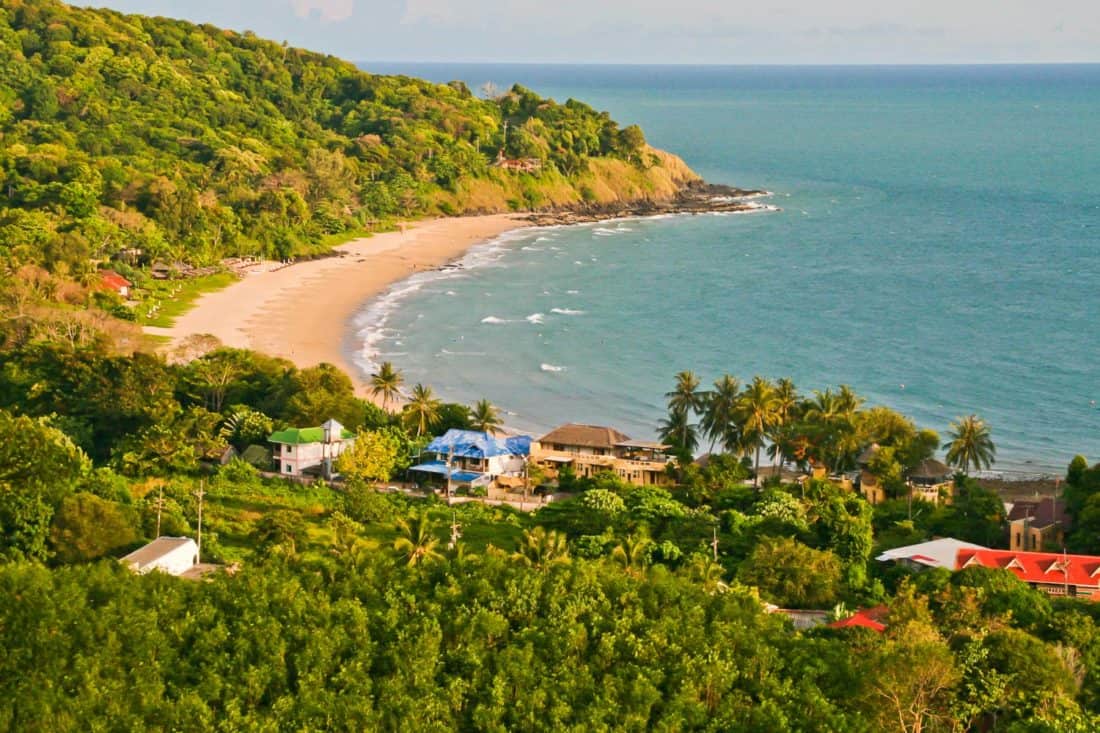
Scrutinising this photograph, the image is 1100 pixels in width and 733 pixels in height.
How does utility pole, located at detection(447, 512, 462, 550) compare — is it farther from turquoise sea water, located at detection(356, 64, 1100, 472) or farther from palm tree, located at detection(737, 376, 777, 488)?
turquoise sea water, located at detection(356, 64, 1100, 472)

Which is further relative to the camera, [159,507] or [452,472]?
[452,472]

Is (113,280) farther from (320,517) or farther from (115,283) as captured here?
(320,517)

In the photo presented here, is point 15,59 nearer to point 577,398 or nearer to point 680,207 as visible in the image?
point 680,207

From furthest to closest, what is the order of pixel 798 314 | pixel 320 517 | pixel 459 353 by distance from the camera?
pixel 798 314 → pixel 459 353 → pixel 320 517

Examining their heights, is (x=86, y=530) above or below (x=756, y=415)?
below

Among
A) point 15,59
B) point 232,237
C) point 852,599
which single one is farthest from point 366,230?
point 852,599

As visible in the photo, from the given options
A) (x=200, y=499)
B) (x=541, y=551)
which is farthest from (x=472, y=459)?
(x=541, y=551)

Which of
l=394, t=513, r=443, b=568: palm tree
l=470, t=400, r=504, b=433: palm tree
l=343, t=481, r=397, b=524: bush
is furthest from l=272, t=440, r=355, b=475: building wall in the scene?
l=394, t=513, r=443, b=568: palm tree
